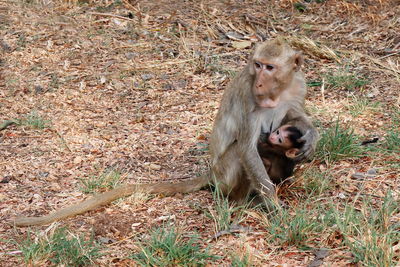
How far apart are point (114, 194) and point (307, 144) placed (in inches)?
60.9

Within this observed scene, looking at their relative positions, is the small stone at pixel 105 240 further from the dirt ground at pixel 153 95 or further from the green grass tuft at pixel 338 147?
the green grass tuft at pixel 338 147

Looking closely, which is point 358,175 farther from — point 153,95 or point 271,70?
point 153,95

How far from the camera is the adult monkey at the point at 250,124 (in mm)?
4621

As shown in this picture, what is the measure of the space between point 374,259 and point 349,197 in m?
1.09

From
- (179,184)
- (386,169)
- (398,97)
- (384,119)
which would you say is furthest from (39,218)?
(398,97)

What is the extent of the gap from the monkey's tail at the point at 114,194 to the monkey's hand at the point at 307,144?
856mm

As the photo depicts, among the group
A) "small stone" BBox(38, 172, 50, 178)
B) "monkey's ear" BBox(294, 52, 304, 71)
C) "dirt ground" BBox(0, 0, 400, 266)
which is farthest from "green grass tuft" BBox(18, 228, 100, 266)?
"monkey's ear" BBox(294, 52, 304, 71)

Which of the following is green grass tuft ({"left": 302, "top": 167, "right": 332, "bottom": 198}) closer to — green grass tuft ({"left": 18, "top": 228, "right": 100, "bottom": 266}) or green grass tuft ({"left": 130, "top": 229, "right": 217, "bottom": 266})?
green grass tuft ({"left": 130, "top": 229, "right": 217, "bottom": 266})

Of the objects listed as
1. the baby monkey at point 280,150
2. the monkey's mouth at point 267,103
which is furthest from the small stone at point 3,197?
the monkey's mouth at point 267,103

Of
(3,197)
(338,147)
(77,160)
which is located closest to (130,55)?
(77,160)

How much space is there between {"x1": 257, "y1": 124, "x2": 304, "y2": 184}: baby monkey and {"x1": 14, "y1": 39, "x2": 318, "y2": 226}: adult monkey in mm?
71

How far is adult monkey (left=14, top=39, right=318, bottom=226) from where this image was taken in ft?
15.2

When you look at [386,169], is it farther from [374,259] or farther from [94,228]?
[94,228]

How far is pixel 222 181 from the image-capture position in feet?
16.1
